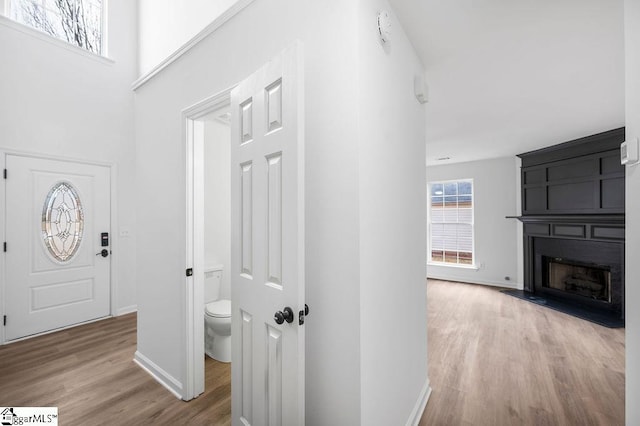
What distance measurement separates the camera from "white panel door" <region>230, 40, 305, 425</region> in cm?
119

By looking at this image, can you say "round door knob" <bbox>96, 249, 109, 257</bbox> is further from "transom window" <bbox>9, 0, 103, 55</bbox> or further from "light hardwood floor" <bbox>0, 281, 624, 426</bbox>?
"transom window" <bbox>9, 0, 103, 55</bbox>

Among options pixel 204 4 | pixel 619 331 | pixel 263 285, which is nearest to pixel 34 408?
pixel 263 285

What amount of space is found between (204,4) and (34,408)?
2900mm

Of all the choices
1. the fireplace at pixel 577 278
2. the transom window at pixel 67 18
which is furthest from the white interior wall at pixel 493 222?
the transom window at pixel 67 18

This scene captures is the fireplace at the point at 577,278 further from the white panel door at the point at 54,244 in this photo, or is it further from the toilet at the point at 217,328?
the white panel door at the point at 54,244

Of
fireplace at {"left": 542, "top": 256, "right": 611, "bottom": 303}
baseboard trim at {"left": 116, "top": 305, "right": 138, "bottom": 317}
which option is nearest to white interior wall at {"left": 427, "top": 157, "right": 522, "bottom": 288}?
fireplace at {"left": 542, "top": 256, "right": 611, "bottom": 303}

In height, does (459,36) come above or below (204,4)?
below

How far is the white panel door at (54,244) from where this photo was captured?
3066 millimetres

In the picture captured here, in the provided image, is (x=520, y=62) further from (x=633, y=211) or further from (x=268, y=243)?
(x=268, y=243)

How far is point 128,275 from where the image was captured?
390 centimetres

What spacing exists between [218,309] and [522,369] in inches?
107

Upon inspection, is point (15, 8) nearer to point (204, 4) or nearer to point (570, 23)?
point (204, 4)

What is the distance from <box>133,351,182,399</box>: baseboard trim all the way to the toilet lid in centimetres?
52

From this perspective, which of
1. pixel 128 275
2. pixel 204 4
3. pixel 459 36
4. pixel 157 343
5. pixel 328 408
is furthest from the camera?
pixel 128 275
